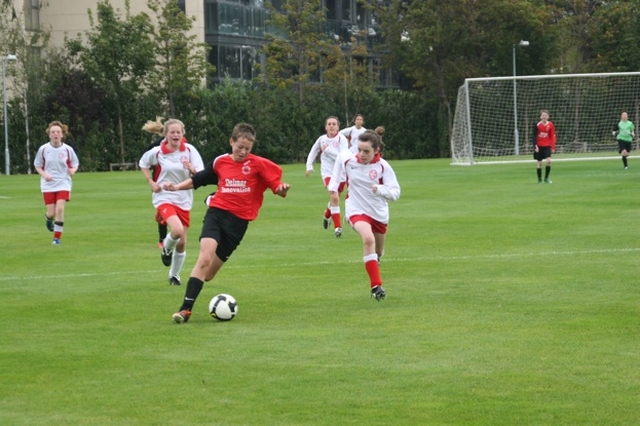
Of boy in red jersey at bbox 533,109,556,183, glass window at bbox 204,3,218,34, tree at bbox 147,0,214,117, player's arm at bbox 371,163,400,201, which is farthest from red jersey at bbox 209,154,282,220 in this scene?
glass window at bbox 204,3,218,34

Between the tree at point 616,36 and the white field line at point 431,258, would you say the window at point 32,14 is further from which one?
the white field line at point 431,258

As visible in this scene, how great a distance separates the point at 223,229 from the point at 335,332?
1798 millimetres

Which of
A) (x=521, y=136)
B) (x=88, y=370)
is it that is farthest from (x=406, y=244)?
(x=521, y=136)

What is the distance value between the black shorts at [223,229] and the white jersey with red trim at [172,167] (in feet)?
10.2

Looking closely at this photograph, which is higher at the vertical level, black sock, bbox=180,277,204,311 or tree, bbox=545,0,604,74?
tree, bbox=545,0,604,74

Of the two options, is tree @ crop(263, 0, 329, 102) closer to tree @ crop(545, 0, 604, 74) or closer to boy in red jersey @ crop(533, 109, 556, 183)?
tree @ crop(545, 0, 604, 74)

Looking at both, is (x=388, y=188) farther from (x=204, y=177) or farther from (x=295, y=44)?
(x=295, y=44)

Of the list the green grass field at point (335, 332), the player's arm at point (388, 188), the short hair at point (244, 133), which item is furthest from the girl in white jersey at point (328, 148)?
the short hair at point (244, 133)

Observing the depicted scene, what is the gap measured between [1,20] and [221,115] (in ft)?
39.0

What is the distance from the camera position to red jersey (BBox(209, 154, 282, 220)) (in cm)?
1247

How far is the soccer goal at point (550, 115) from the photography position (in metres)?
54.6

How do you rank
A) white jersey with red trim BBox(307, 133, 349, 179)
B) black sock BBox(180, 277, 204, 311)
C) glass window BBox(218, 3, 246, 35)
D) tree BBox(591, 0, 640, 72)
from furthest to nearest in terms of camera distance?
tree BBox(591, 0, 640, 72) → glass window BBox(218, 3, 246, 35) → white jersey with red trim BBox(307, 133, 349, 179) → black sock BBox(180, 277, 204, 311)

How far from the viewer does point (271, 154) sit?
67.3 metres

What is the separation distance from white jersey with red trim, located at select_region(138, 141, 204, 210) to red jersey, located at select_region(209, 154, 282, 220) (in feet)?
9.92
